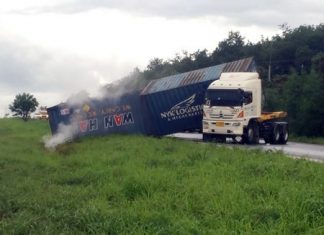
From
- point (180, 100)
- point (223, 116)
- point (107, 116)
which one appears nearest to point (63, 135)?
point (107, 116)

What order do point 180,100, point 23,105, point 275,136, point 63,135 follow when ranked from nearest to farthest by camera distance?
point 275,136, point 180,100, point 63,135, point 23,105

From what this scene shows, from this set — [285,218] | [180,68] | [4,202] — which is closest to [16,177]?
[4,202]

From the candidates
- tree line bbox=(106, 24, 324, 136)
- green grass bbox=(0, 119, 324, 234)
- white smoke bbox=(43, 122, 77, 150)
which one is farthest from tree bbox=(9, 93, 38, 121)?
green grass bbox=(0, 119, 324, 234)

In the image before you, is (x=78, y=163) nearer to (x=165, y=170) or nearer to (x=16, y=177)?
(x=16, y=177)

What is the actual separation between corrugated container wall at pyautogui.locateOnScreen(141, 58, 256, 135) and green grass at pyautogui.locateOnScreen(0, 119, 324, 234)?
947 cm

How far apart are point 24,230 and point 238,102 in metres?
17.9

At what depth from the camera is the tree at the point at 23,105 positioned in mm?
73812

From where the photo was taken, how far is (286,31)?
71125 millimetres

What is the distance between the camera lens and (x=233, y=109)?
26906mm

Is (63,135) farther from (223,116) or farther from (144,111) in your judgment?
(223,116)

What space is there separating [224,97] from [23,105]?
50.7 meters

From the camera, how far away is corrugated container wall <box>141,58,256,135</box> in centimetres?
2941

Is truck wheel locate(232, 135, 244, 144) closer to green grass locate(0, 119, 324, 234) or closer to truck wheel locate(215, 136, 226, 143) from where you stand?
truck wheel locate(215, 136, 226, 143)

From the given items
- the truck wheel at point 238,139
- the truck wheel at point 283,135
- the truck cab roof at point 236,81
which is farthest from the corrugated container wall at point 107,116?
the truck wheel at point 283,135
